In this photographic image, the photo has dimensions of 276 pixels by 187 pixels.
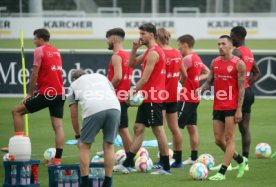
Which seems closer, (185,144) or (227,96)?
(227,96)

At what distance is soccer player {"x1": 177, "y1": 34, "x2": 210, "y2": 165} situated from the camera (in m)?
15.4

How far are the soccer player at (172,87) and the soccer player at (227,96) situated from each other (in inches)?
55.6

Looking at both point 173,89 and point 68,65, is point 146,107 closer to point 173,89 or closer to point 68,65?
point 173,89

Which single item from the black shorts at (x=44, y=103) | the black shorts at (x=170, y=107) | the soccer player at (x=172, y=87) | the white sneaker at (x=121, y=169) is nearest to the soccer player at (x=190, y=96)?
the soccer player at (x=172, y=87)

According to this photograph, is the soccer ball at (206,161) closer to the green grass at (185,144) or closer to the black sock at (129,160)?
the green grass at (185,144)

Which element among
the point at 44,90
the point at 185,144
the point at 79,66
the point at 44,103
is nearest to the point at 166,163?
the point at 44,103

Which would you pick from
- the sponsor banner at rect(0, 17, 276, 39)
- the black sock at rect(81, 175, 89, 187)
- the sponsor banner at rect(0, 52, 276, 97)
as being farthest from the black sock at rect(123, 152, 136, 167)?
the sponsor banner at rect(0, 17, 276, 39)

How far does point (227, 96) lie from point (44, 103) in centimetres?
336

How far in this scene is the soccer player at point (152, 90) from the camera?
13609mm

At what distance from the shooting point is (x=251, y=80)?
14992 mm

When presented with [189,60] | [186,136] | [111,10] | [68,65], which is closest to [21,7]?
[111,10]

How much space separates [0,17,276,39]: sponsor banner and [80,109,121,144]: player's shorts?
1341 inches

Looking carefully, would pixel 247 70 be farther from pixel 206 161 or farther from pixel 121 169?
pixel 121 169

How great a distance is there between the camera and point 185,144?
1788 centimetres
